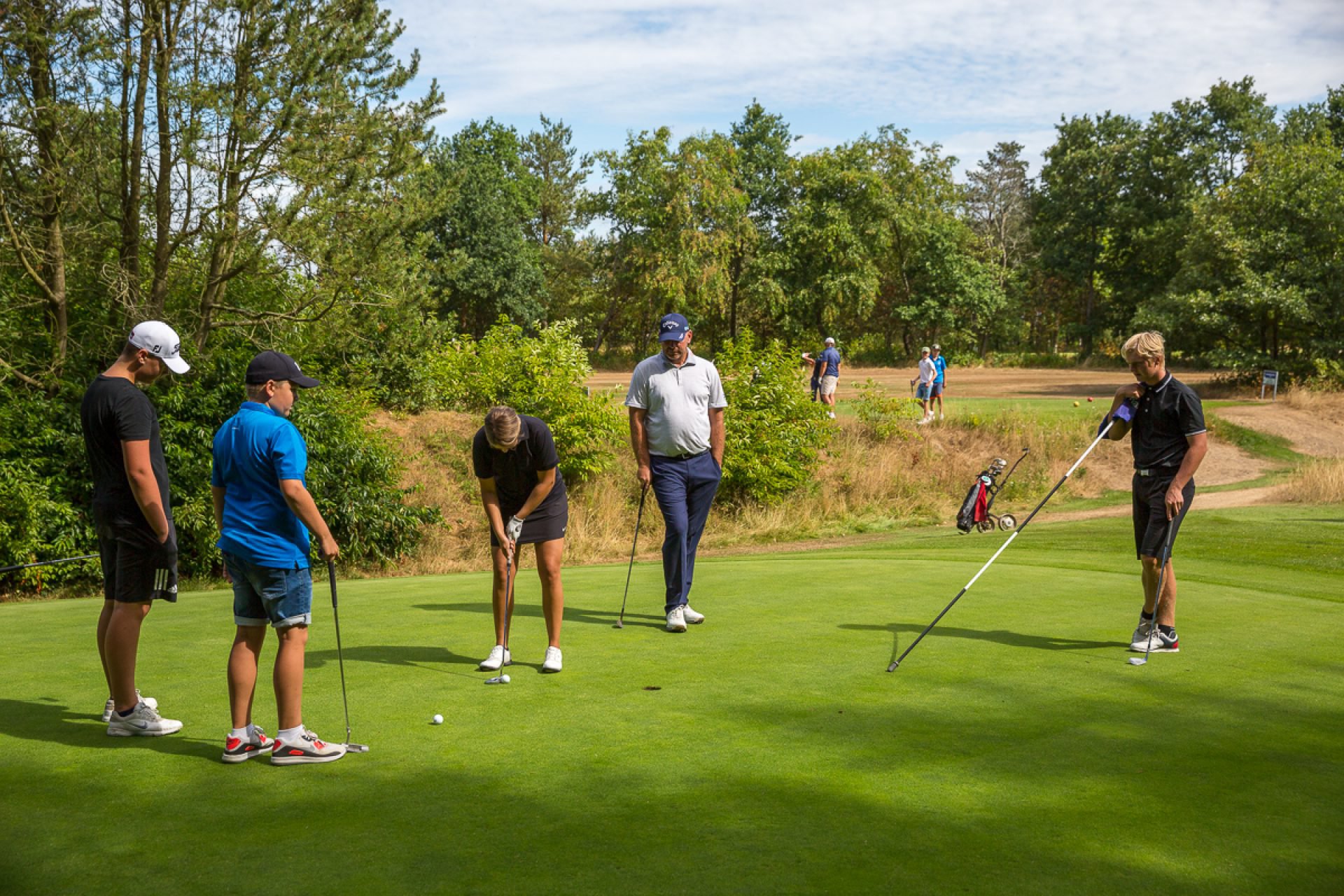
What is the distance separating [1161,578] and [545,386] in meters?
17.7

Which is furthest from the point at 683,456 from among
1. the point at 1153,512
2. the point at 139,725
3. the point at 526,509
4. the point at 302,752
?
Answer: the point at 139,725

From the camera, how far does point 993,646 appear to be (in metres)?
6.85

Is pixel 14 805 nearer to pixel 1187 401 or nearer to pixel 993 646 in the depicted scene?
pixel 993 646

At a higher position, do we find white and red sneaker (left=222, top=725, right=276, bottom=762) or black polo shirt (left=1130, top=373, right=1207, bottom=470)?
black polo shirt (left=1130, top=373, right=1207, bottom=470)

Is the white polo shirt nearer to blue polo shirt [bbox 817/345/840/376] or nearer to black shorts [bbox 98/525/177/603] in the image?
black shorts [bbox 98/525/177/603]

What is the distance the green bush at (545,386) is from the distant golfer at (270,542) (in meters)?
17.7

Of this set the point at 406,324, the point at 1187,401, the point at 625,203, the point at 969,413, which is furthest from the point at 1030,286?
the point at 1187,401

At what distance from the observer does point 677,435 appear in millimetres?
7773

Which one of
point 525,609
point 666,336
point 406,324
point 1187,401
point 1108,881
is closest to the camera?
point 1108,881

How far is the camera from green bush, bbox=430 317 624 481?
23016mm

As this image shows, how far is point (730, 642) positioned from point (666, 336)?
2.18 metres

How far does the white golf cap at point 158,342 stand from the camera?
5059 mm

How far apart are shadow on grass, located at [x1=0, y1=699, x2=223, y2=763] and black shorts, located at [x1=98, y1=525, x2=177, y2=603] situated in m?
0.62

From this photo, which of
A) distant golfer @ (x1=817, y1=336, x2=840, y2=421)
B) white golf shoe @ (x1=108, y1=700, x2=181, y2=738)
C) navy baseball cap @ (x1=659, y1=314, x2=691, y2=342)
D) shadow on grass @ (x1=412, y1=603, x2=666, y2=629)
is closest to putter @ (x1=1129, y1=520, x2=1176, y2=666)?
shadow on grass @ (x1=412, y1=603, x2=666, y2=629)
